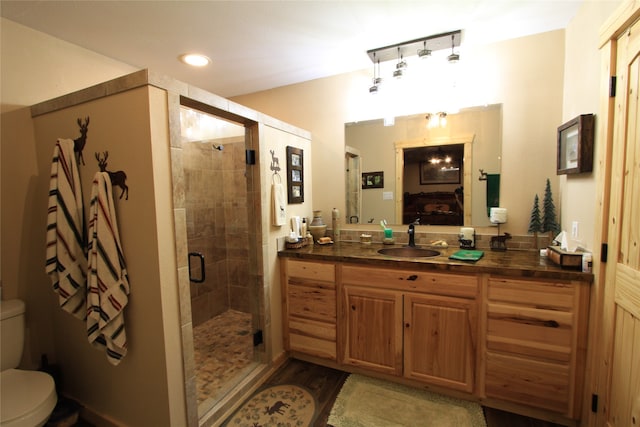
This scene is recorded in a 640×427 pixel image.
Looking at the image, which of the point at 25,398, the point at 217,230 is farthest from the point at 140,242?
the point at 217,230

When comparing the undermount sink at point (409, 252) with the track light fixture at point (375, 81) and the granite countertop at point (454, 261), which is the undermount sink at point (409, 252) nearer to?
the granite countertop at point (454, 261)

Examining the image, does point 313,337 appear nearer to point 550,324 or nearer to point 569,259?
point 550,324

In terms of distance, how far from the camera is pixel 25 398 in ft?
4.58

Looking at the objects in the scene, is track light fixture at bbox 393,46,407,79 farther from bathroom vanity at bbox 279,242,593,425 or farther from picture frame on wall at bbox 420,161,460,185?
bathroom vanity at bbox 279,242,593,425

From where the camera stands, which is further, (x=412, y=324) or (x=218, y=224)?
(x=218, y=224)

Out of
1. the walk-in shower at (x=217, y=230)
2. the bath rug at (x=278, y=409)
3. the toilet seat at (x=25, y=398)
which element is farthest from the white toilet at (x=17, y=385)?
the walk-in shower at (x=217, y=230)

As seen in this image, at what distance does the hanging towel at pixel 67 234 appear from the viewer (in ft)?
4.94

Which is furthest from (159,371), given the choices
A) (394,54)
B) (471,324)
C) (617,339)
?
(394,54)

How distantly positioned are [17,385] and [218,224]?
6.55ft

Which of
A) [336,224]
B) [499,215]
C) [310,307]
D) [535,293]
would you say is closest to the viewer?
[535,293]

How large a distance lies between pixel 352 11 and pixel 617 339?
2231 millimetres

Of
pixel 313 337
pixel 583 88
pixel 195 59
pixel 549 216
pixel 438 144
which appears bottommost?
pixel 313 337

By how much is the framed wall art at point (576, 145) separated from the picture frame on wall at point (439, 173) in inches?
25.3

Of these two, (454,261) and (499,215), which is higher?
(499,215)
